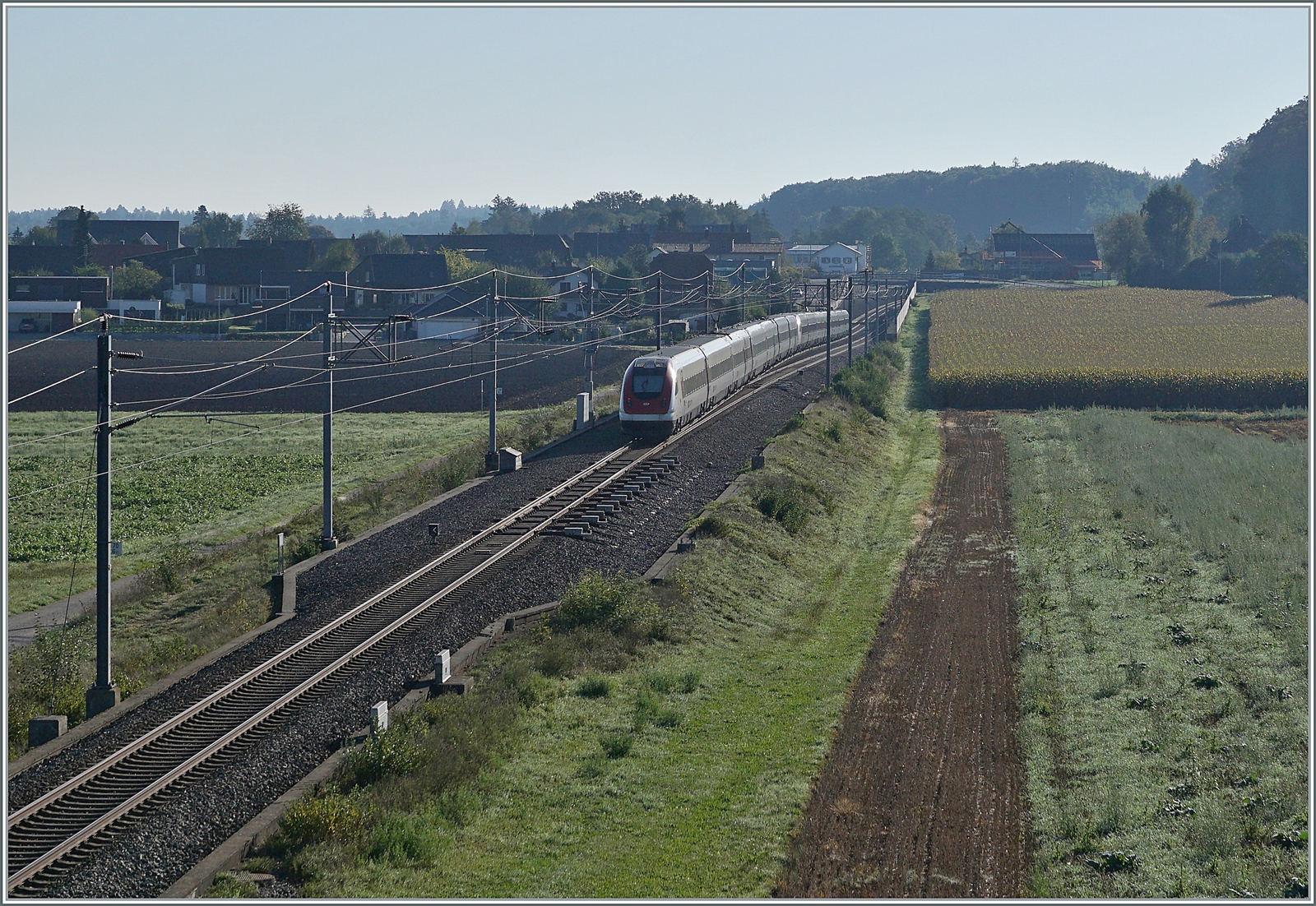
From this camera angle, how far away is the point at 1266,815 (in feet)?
47.5

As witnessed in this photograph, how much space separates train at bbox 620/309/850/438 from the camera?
40.6m

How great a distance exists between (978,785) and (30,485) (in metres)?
41.6

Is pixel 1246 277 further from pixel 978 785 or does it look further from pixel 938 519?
pixel 978 785

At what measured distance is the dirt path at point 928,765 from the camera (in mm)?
13539

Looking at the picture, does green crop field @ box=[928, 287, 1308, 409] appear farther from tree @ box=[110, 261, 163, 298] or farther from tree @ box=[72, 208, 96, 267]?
tree @ box=[72, 208, 96, 267]

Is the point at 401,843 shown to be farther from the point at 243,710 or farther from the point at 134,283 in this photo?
the point at 134,283

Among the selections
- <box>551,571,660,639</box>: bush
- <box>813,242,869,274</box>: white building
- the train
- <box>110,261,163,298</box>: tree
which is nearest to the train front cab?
the train

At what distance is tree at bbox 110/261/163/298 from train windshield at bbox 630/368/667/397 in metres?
88.1

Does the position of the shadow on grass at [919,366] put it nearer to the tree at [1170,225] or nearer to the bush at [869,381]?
the bush at [869,381]

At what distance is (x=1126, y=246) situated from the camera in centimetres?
14425

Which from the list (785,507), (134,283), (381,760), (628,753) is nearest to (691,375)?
(785,507)

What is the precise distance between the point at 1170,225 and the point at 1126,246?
5275 mm

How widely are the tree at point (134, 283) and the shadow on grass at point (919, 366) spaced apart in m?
70.6

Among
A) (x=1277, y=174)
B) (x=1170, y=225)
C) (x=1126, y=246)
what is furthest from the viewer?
(x=1277, y=174)
